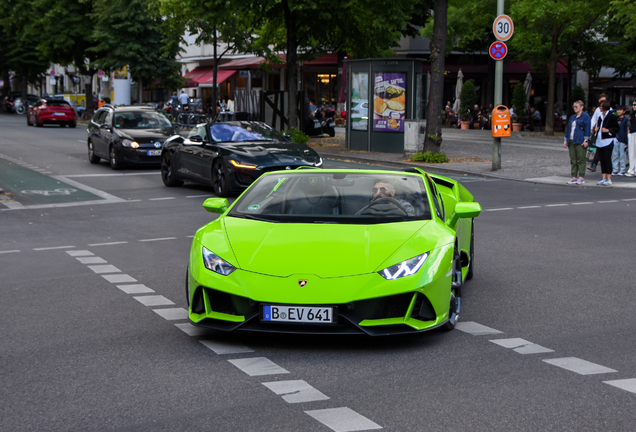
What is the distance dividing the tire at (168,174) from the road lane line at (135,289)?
10037 mm

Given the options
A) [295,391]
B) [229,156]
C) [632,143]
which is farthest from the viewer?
[632,143]

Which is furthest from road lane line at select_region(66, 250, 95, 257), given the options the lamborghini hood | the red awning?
the red awning

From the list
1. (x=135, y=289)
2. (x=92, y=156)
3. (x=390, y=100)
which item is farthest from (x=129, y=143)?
(x=135, y=289)

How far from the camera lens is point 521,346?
19.2 ft

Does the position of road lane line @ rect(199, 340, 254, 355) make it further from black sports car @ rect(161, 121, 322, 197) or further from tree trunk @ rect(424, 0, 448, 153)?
tree trunk @ rect(424, 0, 448, 153)

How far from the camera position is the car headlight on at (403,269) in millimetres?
5590

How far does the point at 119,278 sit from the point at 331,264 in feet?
11.6

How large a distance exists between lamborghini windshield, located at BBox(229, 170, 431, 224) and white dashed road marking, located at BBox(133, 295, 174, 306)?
111cm

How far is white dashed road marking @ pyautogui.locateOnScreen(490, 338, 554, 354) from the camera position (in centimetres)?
572

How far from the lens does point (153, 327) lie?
643 centimetres

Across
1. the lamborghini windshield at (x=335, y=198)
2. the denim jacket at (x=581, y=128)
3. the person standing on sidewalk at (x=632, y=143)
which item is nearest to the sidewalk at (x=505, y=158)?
the person standing on sidewalk at (x=632, y=143)

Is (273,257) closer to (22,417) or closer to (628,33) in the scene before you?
(22,417)

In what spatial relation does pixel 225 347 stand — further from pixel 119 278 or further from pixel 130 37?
pixel 130 37

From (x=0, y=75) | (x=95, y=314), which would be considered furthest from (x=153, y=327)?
(x=0, y=75)
